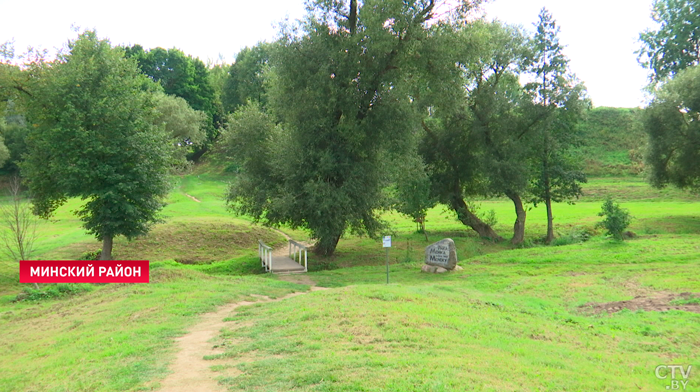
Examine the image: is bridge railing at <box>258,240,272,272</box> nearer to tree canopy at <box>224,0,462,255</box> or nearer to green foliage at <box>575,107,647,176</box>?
tree canopy at <box>224,0,462,255</box>

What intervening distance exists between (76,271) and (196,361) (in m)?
14.8

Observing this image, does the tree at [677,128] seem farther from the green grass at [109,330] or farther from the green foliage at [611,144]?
the green grass at [109,330]

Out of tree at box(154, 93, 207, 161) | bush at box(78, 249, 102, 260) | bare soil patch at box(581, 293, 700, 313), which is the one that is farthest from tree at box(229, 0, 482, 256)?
tree at box(154, 93, 207, 161)

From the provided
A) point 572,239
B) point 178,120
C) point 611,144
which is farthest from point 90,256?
point 611,144

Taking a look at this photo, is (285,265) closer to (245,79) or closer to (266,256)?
(266,256)

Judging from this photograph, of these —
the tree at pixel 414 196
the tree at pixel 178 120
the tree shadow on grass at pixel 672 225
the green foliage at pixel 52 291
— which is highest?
the tree at pixel 178 120

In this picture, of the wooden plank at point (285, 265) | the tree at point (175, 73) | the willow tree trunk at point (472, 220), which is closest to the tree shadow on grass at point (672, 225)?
the willow tree trunk at point (472, 220)

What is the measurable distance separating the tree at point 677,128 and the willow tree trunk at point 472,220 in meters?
14.3

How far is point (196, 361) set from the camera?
829 centimetres

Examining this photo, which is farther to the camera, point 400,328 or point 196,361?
point 400,328

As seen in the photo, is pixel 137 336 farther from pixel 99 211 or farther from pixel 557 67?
pixel 557 67

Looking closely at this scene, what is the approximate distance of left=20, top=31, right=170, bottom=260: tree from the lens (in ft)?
72.2

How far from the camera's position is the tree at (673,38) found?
50.7 m

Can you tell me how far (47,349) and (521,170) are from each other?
27.6 meters
